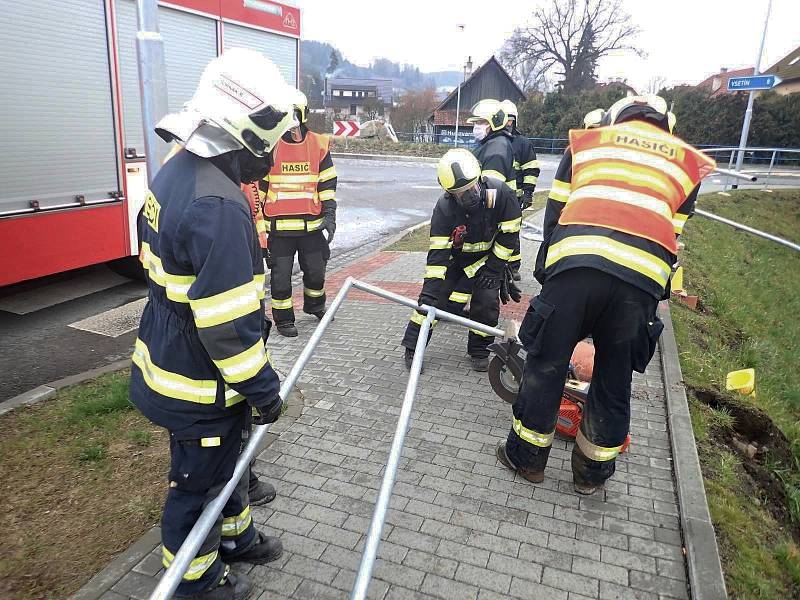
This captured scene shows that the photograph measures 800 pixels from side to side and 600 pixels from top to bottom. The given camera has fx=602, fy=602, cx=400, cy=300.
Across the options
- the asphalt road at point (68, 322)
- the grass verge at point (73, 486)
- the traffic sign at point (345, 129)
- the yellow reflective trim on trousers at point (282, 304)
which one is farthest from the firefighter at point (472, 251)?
the traffic sign at point (345, 129)

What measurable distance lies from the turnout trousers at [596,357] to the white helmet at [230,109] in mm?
1577

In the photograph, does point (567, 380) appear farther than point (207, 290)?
Yes

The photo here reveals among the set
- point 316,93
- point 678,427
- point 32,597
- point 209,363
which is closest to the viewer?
point 209,363

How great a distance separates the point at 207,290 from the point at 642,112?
228 centimetres

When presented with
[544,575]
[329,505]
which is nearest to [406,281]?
[329,505]

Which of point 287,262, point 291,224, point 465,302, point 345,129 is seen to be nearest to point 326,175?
point 291,224

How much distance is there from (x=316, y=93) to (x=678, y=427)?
80453 millimetres

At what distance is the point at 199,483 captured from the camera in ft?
7.32

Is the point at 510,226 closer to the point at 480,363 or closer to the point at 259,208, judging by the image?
the point at 480,363

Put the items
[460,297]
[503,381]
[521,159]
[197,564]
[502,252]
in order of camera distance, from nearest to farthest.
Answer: [197,564]
[503,381]
[502,252]
[460,297]
[521,159]

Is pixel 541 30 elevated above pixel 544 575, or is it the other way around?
pixel 541 30

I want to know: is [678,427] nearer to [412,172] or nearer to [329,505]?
[329,505]

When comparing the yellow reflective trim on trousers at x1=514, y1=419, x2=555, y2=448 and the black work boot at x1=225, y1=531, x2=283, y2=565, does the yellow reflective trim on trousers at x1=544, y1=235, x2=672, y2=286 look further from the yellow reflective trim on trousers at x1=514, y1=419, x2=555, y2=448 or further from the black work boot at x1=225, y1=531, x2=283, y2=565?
the black work boot at x1=225, y1=531, x2=283, y2=565

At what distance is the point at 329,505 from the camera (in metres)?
3.07
